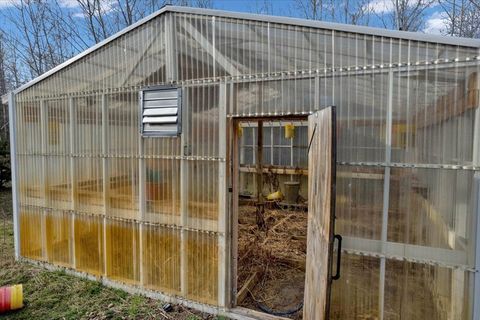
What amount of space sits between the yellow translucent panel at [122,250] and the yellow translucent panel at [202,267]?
814 millimetres

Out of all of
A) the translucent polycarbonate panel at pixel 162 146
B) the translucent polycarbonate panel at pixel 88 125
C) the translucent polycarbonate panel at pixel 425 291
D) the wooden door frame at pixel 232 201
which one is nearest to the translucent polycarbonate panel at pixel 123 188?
the translucent polycarbonate panel at pixel 162 146

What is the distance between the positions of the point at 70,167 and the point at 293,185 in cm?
584

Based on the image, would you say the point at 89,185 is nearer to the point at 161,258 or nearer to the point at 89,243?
the point at 89,243

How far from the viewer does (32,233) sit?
4.95 meters

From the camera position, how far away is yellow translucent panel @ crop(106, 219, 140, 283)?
401 centimetres

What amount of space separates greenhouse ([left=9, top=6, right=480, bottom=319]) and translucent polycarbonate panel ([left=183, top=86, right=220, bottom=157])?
0.06 feet

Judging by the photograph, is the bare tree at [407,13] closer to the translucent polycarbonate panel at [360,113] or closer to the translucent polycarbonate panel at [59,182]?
the translucent polycarbonate panel at [360,113]

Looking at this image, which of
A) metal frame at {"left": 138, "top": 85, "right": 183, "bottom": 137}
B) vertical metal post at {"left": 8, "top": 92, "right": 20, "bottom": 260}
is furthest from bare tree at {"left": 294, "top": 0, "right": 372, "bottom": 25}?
vertical metal post at {"left": 8, "top": 92, "right": 20, "bottom": 260}

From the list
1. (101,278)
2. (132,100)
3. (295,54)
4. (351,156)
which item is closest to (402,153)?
(351,156)

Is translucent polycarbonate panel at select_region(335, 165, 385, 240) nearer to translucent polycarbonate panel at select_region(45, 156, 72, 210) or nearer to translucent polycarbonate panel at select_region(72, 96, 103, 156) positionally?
translucent polycarbonate panel at select_region(72, 96, 103, 156)

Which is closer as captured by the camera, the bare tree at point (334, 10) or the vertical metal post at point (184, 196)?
the vertical metal post at point (184, 196)

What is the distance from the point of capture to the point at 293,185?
869 centimetres

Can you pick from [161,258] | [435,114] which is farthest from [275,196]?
[435,114]

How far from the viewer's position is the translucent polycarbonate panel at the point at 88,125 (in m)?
4.17
